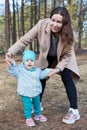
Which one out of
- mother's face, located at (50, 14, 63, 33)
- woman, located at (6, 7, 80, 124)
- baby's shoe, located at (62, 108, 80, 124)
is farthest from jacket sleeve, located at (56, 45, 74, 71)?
baby's shoe, located at (62, 108, 80, 124)

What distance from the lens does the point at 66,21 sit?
4.11m

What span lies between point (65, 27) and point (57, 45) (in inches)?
11.9

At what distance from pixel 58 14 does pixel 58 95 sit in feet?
7.55

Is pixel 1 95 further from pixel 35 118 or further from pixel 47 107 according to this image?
pixel 35 118

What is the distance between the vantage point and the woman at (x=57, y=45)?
4125 mm

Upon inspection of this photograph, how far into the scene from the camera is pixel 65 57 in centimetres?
A: 438

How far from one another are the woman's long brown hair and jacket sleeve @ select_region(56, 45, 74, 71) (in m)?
0.12

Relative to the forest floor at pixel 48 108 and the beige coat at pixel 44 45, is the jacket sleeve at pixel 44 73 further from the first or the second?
the forest floor at pixel 48 108

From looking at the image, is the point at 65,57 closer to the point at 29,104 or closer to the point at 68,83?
the point at 68,83

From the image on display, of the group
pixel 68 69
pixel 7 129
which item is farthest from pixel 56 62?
pixel 7 129

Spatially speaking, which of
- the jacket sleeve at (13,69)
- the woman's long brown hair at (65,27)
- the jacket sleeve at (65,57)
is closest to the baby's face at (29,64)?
the jacket sleeve at (13,69)

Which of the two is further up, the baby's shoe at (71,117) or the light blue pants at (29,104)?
the light blue pants at (29,104)

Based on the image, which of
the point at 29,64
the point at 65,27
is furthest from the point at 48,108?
the point at 65,27

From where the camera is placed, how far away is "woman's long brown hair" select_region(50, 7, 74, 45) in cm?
409
